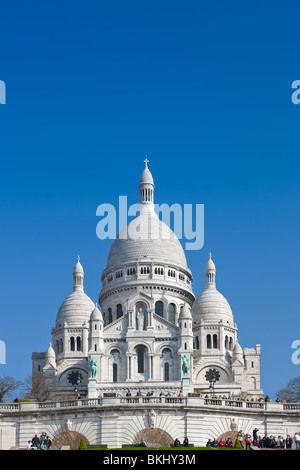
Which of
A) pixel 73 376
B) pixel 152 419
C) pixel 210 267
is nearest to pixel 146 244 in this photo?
pixel 210 267

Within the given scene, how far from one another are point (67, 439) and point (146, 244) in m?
73.2

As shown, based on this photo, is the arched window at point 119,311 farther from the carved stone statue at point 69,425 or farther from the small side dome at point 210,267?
the carved stone statue at point 69,425

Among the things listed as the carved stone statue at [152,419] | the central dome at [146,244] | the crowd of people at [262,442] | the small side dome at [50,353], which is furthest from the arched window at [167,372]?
the crowd of people at [262,442]

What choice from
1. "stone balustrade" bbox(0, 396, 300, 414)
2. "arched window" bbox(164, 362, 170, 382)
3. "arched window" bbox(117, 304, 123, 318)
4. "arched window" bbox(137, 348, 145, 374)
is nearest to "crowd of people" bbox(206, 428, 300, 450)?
"stone balustrade" bbox(0, 396, 300, 414)

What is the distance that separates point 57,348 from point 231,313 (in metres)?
20.1

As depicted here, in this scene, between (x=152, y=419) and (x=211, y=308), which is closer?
(x=152, y=419)

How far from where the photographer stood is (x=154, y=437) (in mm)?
55219

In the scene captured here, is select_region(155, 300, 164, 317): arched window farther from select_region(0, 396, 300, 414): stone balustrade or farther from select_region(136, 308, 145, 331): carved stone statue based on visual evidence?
select_region(0, 396, 300, 414): stone balustrade

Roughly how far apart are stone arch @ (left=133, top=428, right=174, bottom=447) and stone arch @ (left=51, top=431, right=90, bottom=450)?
2898 millimetres

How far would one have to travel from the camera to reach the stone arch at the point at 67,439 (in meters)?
55.5

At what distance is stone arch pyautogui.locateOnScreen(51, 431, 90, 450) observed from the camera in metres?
55.5

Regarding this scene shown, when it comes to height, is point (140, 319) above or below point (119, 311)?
below

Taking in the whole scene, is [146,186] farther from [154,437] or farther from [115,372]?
[154,437]
